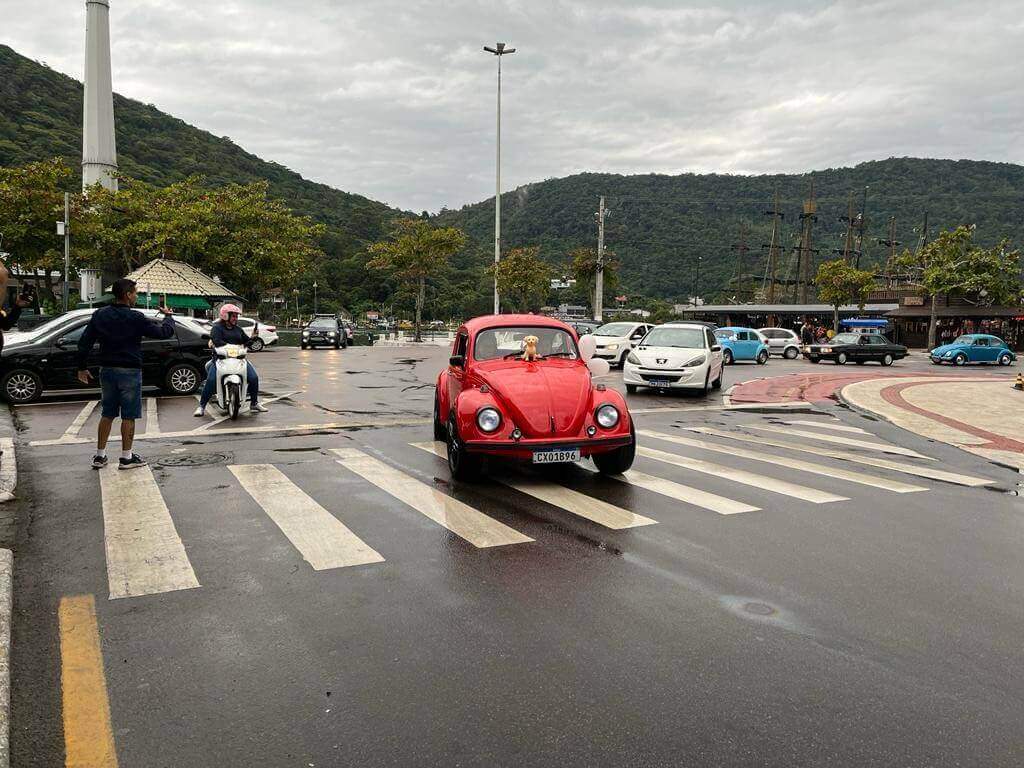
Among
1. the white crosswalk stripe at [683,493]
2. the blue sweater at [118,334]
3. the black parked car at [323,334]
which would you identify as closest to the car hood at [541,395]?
the white crosswalk stripe at [683,493]

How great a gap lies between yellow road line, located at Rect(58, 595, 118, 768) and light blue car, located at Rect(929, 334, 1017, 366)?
4012 cm

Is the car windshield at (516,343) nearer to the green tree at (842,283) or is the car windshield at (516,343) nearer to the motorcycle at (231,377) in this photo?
the motorcycle at (231,377)

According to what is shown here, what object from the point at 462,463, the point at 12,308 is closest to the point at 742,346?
the point at 462,463

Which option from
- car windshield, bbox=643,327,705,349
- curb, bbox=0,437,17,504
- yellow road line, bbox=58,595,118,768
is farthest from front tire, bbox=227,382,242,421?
car windshield, bbox=643,327,705,349

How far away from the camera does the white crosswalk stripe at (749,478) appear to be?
707cm

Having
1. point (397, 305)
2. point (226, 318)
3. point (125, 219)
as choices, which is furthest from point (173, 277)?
point (397, 305)

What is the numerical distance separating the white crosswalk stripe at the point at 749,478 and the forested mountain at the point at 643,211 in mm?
78223

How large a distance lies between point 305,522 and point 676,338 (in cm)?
1360

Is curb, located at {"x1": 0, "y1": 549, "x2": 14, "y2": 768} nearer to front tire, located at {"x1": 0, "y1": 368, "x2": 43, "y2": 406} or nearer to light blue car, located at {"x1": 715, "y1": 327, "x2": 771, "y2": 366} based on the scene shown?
front tire, located at {"x1": 0, "y1": 368, "x2": 43, "y2": 406}

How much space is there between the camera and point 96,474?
299 inches

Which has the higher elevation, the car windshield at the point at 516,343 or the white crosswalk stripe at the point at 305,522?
the car windshield at the point at 516,343

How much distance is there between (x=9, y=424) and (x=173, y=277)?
1244 inches

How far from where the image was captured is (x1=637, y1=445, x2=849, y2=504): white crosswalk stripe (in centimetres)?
707

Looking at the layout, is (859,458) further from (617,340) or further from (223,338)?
(617,340)
